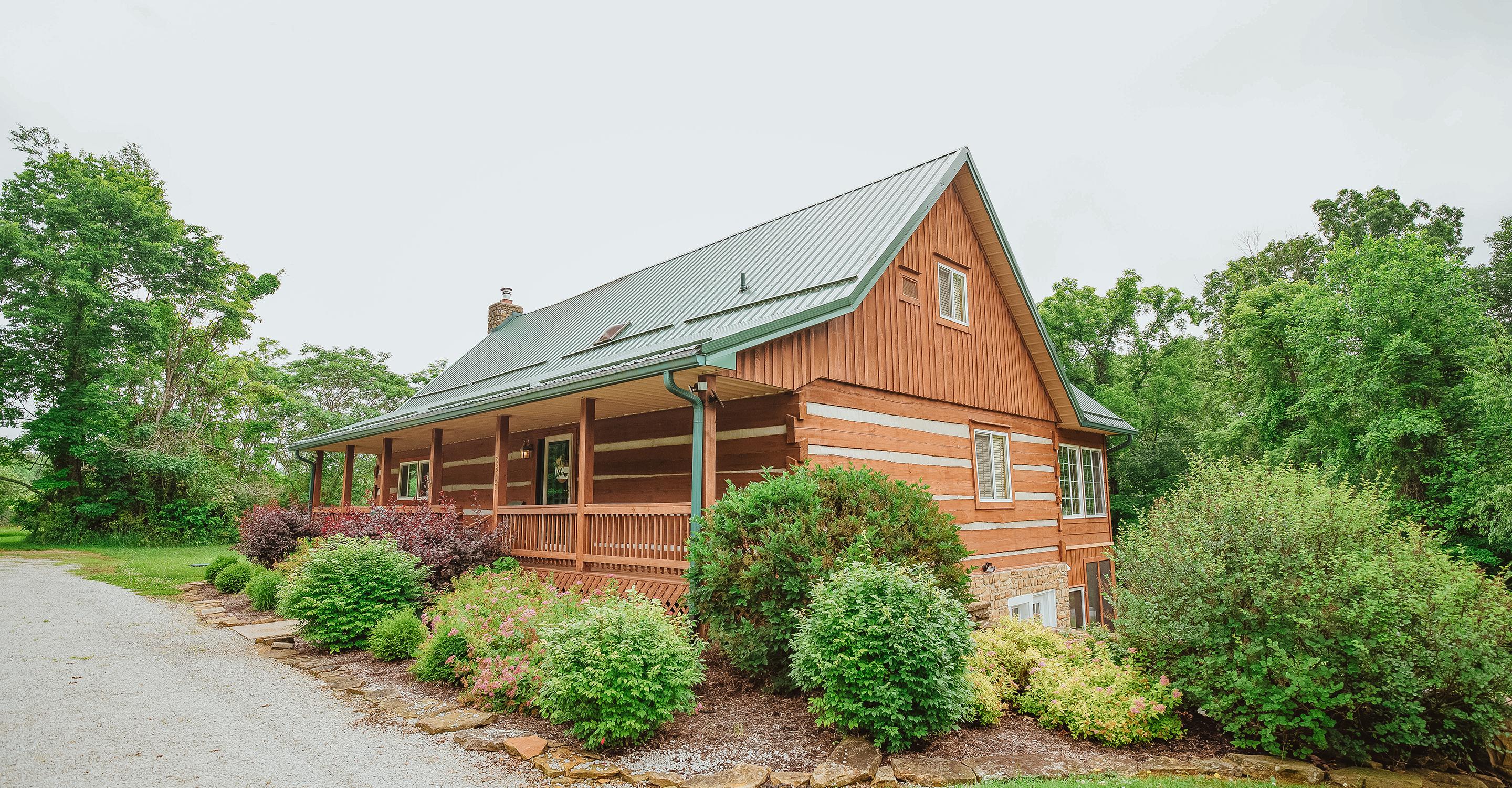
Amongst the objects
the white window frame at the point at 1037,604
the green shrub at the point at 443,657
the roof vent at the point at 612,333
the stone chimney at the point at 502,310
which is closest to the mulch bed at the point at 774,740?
the green shrub at the point at 443,657

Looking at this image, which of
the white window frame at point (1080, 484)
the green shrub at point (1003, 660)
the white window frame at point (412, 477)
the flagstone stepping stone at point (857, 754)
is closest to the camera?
the flagstone stepping stone at point (857, 754)

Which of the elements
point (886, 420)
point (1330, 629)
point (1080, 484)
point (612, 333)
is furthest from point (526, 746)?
point (1080, 484)

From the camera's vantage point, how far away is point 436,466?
45.8 ft

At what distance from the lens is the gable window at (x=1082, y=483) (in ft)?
52.4

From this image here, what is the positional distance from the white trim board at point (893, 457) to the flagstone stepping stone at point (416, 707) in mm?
5047

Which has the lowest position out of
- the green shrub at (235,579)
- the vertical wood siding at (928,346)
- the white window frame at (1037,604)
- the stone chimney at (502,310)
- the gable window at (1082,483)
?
the white window frame at (1037,604)

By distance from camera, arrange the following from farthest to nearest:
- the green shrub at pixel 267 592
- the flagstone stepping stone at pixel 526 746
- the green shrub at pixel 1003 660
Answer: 1. the green shrub at pixel 267 592
2. the green shrub at pixel 1003 660
3. the flagstone stepping stone at pixel 526 746

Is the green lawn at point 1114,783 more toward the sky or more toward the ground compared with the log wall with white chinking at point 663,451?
more toward the ground

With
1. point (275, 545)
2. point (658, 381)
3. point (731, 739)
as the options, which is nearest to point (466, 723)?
point (731, 739)

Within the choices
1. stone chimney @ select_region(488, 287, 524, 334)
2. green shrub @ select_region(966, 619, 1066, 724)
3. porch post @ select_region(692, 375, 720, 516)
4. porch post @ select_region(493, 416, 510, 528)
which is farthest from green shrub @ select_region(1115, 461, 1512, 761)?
stone chimney @ select_region(488, 287, 524, 334)

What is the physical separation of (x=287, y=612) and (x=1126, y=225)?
3561 cm

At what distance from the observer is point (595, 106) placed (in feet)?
66.2

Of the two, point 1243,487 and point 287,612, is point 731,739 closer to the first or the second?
point 1243,487

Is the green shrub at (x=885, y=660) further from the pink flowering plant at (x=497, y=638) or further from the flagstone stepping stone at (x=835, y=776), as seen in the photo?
the pink flowering plant at (x=497, y=638)
